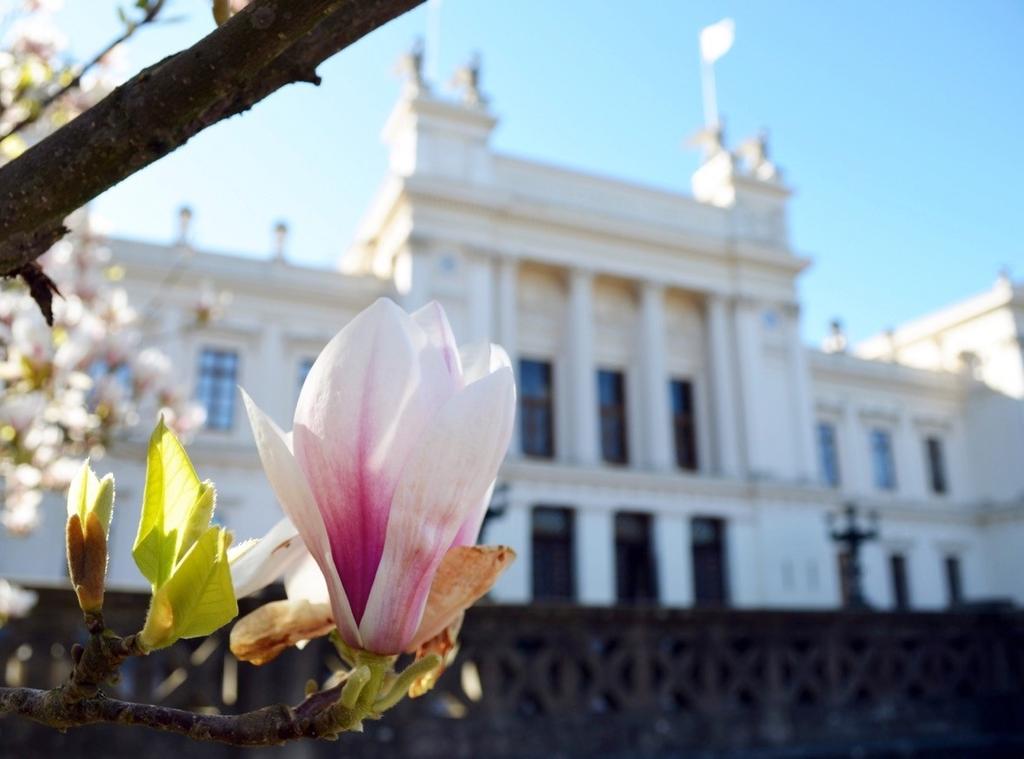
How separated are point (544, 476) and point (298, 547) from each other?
19.8 metres

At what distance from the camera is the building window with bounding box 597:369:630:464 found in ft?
72.7

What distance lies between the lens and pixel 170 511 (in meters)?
0.47

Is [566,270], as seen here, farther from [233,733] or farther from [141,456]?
[233,733]

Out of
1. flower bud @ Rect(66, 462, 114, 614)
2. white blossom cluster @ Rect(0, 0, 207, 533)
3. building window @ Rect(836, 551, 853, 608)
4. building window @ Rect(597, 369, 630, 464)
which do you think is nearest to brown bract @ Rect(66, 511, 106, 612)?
flower bud @ Rect(66, 462, 114, 614)

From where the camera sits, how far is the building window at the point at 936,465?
2847 cm

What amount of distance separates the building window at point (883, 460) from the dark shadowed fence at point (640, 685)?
67.9 feet

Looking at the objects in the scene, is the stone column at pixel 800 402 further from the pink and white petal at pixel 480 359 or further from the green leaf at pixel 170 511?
the green leaf at pixel 170 511

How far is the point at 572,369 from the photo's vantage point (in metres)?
21.5

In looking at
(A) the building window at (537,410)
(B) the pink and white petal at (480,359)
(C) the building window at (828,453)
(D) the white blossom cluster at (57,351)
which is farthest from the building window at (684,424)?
(B) the pink and white petal at (480,359)

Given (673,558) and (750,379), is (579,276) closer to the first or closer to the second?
(750,379)

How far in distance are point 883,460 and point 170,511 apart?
30159mm

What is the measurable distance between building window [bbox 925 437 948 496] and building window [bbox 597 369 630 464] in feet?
42.2

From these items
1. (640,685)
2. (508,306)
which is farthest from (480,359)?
(508,306)

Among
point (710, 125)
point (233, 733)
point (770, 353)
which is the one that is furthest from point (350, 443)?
point (710, 125)
